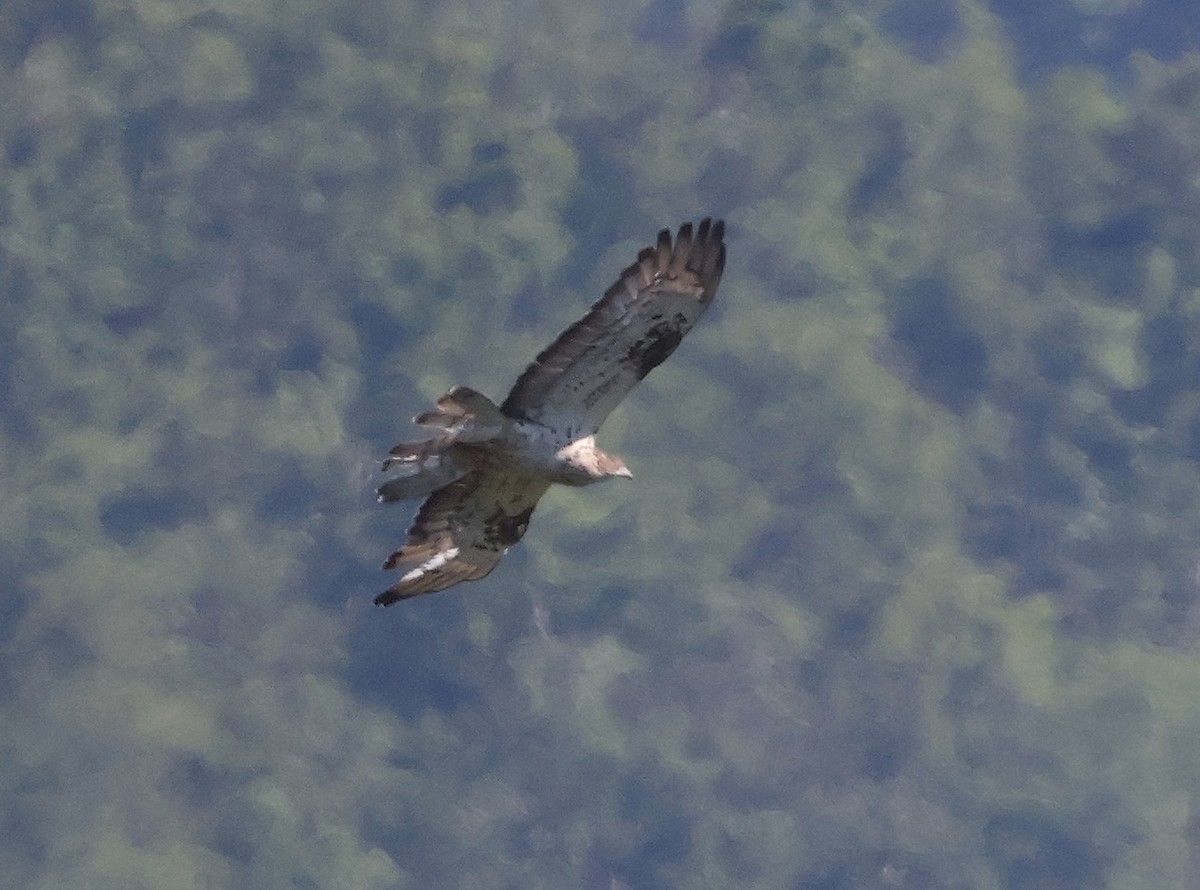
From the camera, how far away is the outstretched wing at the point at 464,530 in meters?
16.8

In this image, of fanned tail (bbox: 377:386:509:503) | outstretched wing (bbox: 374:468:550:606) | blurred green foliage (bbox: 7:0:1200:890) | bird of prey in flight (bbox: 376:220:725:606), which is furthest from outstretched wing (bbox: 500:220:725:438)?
blurred green foliage (bbox: 7:0:1200:890)

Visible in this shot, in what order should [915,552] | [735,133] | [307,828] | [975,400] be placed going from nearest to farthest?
[307,828], [915,552], [975,400], [735,133]

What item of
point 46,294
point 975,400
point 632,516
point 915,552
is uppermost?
point 975,400

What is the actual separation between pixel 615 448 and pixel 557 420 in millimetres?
70428

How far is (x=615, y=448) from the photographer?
3420 inches

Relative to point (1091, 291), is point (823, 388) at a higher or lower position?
lower

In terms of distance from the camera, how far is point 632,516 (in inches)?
3467

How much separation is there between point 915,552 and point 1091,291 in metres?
17.1

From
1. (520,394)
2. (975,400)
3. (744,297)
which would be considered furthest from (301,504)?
(520,394)

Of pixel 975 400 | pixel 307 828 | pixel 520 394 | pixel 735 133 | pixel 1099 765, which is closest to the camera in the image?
pixel 520 394

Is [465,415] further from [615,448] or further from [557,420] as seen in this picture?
[615,448]

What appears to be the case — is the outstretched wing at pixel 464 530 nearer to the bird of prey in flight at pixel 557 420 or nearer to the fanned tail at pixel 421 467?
the bird of prey in flight at pixel 557 420

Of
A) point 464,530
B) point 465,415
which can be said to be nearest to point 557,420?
point 465,415

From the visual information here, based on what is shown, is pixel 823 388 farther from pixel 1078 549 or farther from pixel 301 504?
pixel 301 504
